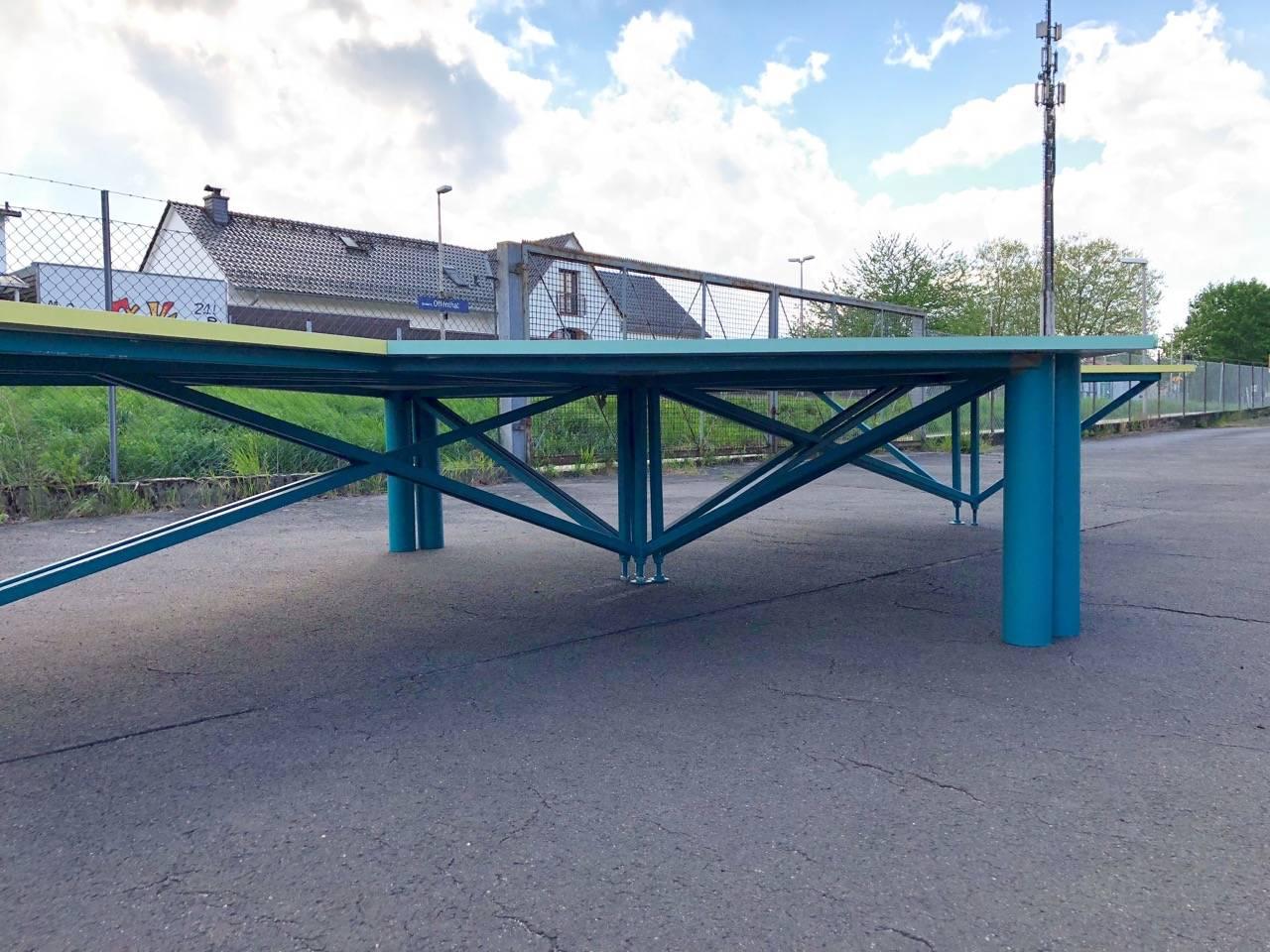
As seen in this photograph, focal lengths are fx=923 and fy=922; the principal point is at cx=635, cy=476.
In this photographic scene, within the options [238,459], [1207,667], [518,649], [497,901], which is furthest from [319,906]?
[238,459]

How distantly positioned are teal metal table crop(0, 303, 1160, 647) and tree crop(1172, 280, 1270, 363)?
213ft

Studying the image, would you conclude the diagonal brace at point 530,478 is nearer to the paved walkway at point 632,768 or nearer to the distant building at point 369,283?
the paved walkway at point 632,768

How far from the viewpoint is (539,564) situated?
20.1 ft

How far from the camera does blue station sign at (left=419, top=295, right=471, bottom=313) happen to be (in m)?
11.0

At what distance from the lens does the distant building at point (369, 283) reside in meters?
→ 11.3

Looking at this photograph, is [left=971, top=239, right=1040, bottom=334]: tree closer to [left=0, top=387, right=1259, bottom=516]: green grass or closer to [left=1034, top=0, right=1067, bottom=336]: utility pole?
[left=1034, top=0, right=1067, bottom=336]: utility pole

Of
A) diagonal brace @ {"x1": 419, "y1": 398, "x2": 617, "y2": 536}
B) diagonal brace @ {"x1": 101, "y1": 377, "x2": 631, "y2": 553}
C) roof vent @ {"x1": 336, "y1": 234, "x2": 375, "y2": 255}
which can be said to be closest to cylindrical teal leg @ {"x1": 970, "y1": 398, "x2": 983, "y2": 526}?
diagonal brace @ {"x1": 419, "y1": 398, "x2": 617, "y2": 536}

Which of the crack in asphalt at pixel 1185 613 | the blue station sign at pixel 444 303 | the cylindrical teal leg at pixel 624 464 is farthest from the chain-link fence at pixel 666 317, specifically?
the crack in asphalt at pixel 1185 613

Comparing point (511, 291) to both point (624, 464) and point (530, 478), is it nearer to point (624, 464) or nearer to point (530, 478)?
point (530, 478)

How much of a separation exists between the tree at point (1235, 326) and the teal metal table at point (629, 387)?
6495 cm

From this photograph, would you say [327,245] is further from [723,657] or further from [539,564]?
[723,657]

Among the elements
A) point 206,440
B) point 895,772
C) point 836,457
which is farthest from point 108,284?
point 895,772

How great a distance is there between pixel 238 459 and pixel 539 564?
17.8 feet

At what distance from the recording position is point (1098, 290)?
39.9 metres
